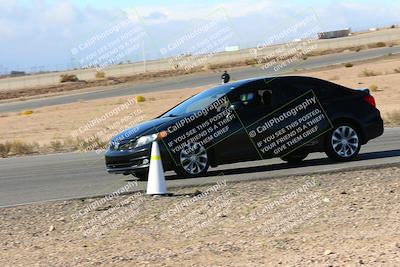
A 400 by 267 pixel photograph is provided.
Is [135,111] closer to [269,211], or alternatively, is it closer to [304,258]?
[269,211]

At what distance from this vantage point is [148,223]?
30.4 feet

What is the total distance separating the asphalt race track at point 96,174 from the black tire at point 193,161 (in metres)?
0.17

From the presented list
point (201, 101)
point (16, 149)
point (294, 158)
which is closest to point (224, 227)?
point (201, 101)

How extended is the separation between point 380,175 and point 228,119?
2764 mm

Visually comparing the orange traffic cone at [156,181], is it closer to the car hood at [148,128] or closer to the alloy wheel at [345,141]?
the car hood at [148,128]

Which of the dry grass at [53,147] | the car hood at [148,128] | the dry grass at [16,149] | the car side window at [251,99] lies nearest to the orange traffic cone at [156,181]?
the car hood at [148,128]

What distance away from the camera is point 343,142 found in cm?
1411

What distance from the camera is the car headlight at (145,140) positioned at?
507 inches

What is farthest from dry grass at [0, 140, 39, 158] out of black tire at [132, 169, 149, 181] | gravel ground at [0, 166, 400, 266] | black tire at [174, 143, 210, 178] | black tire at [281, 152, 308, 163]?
gravel ground at [0, 166, 400, 266]

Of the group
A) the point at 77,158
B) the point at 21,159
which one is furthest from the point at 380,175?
the point at 21,159

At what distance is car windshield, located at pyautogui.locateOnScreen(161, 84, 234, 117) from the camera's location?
1345cm

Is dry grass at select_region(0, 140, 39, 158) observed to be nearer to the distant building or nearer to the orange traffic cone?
the orange traffic cone

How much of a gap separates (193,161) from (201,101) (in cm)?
115

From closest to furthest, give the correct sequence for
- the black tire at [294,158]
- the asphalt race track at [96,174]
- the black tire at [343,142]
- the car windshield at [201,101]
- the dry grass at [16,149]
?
the asphalt race track at [96,174], the car windshield at [201,101], the black tire at [343,142], the black tire at [294,158], the dry grass at [16,149]
